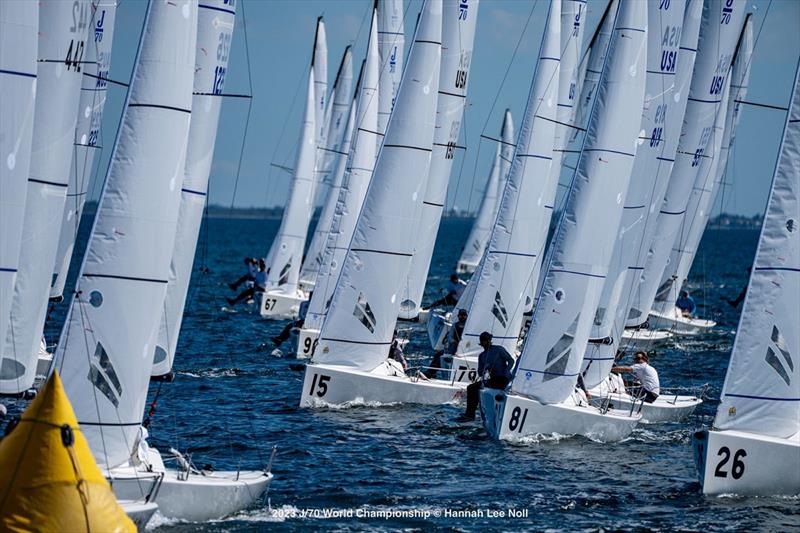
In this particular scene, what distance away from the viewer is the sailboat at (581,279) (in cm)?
1825

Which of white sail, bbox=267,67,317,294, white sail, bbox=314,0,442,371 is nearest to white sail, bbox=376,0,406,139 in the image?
white sail, bbox=267,67,317,294

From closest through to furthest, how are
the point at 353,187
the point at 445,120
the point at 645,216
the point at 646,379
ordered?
the point at 646,379, the point at 645,216, the point at 445,120, the point at 353,187

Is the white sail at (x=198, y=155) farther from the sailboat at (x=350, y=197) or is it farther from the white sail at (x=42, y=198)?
the sailboat at (x=350, y=197)

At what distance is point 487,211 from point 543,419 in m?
37.0

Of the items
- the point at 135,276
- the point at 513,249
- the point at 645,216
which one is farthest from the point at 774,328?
the point at 513,249

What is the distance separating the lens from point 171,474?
12.7m

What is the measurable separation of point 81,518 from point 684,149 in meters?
20.3

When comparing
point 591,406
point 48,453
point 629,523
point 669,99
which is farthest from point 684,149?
point 48,453

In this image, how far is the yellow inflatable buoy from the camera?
10047mm

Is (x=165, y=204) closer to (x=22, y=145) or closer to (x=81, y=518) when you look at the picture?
(x=22, y=145)

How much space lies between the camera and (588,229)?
18.6 m

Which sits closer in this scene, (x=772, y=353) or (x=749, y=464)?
(x=749, y=464)

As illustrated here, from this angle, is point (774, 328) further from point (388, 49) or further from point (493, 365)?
point (388, 49)

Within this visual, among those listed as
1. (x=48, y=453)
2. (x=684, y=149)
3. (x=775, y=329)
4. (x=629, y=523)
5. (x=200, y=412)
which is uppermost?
(x=684, y=149)
